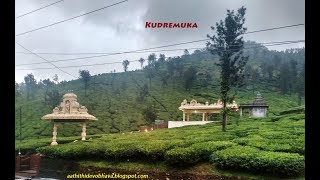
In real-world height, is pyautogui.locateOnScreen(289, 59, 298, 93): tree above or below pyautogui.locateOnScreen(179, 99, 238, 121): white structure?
above

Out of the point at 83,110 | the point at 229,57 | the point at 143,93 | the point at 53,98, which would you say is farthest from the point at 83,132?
the point at 229,57

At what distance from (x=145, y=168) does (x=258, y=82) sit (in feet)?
17.1

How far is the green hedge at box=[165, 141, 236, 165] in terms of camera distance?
10766 mm

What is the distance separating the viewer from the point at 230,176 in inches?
401

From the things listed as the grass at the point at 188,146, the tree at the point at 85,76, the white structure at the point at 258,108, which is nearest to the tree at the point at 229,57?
the grass at the point at 188,146

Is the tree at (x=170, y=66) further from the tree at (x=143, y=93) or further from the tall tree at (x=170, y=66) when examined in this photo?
the tree at (x=143, y=93)

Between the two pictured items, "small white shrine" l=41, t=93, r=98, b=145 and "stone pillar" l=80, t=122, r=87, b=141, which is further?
"stone pillar" l=80, t=122, r=87, b=141

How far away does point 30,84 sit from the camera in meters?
12.0

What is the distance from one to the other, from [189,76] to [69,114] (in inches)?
161

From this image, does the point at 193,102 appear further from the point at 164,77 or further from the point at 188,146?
the point at 188,146

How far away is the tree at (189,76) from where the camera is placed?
12.1m

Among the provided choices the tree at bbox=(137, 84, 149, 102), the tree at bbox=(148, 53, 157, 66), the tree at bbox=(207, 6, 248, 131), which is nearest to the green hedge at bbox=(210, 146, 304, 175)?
the tree at bbox=(207, 6, 248, 131)

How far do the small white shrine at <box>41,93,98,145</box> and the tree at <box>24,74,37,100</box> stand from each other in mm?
897

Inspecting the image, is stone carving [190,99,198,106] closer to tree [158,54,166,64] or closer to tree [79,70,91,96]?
tree [158,54,166,64]
